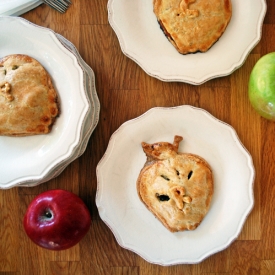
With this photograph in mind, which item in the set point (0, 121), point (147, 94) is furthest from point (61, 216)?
point (147, 94)

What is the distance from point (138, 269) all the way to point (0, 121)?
1.94 feet

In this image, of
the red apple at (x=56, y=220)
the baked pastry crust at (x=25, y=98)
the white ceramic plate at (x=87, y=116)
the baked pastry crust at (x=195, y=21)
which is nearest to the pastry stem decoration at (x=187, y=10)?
the baked pastry crust at (x=195, y=21)

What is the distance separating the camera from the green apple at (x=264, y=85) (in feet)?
3.21

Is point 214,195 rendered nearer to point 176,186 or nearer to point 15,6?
point 176,186

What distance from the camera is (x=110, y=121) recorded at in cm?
112

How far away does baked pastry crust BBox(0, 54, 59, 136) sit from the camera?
982 millimetres

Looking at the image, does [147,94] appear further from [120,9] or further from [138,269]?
[138,269]

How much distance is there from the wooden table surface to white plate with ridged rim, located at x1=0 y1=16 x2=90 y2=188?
13cm

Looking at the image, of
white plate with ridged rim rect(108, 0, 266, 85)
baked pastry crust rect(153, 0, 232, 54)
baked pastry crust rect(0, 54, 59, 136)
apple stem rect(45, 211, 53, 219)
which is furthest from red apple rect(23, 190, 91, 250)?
baked pastry crust rect(153, 0, 232, 54)

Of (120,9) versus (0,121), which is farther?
(120,9)

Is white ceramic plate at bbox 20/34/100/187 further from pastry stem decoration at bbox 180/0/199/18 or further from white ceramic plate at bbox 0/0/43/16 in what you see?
pastry stem decoration at bbox 180/0/199/18

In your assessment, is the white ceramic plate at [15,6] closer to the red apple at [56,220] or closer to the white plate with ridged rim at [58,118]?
the white plate with ridged rim at [58,118]

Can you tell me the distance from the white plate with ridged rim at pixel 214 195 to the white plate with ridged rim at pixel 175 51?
12 centimetres

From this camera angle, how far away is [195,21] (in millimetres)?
1058
